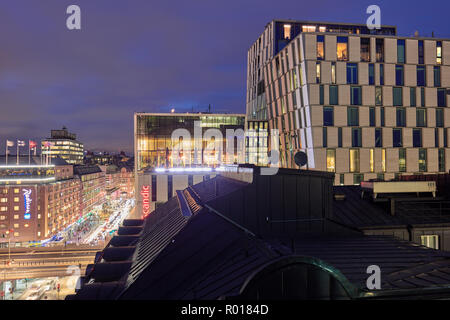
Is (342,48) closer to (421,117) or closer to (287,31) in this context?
(421,117)

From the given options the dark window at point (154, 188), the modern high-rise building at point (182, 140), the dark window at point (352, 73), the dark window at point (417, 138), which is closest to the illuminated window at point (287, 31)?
the modern high-rise building at point (182, 140)

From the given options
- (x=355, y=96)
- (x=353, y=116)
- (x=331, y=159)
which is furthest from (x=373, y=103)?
(x=331, y=159)

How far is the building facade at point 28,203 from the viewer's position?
96.1 m

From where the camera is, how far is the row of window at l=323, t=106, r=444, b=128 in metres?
51.0

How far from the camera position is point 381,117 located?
170 feet

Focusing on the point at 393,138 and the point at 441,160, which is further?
the point at 441,160

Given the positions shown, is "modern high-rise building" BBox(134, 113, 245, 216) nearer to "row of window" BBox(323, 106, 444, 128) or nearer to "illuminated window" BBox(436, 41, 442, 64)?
"row of window" BBox(323, 106, 444, 128)

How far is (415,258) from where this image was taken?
12.6 m

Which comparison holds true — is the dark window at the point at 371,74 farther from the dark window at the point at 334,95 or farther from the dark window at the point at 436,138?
the dark window at the point at 436,138

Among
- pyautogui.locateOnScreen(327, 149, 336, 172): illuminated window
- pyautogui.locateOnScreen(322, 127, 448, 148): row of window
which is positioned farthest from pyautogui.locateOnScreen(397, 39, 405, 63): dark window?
pyautogui.locateOnScreen(327, 149, 336, 172): illuminated window

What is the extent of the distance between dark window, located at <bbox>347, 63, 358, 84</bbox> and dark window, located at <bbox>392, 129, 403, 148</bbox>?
36.1ft

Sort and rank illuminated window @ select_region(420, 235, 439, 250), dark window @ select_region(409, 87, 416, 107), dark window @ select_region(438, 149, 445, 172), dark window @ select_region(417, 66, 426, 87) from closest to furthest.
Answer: illuminated window @ select_region(420, 235, 439, 250) < dark window @ select_region(409, 87, 416, 107) < dark window @ select_region(417, 66, 426, 87) < dark window @ select_region(438, 149, 445, 172)

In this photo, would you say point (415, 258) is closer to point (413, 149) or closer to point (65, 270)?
point (413, 149)

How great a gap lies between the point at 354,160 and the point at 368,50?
62.2ft
